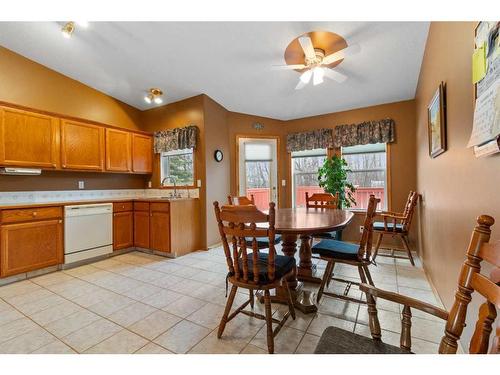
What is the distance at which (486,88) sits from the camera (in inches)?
44.0

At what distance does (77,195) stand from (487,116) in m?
4.78

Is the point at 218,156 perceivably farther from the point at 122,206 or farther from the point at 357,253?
the point at 357,253

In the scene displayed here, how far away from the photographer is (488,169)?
1175 mm

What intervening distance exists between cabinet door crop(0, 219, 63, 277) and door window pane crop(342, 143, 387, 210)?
15.4 feet

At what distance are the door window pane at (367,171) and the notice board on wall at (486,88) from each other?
3.06 m

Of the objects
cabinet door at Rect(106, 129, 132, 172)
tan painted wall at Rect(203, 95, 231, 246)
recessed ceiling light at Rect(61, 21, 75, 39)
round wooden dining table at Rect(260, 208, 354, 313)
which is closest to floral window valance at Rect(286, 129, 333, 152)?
tan painted wall at Rect(203, 95, 231, 246)

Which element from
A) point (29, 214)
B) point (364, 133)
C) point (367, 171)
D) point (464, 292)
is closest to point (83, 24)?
point (29, 214)

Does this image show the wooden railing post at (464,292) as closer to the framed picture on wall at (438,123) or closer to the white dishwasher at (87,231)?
the framed picture on wall at (438,123)

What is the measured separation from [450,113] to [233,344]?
Answer: 2.36 m

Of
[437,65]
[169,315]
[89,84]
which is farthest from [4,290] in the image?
[437,65]

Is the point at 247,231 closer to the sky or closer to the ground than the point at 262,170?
closer to the ground

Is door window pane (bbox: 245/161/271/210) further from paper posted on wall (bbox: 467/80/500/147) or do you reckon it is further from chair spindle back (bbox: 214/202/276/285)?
paper posted on wall (bbox: 467/80/500/147)

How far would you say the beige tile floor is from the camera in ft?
5.36
